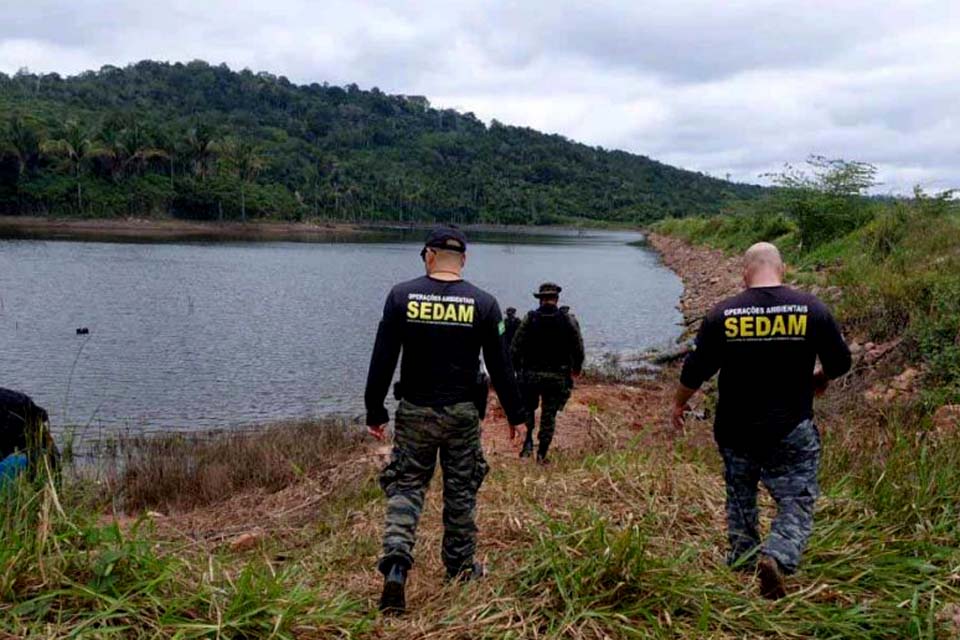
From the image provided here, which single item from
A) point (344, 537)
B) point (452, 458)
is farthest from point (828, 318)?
point (344, 537)

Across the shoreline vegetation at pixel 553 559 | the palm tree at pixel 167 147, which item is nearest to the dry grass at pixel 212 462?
the shoreline vegetation at pixel 553 559

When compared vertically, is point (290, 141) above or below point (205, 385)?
above

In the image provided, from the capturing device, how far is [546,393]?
330 inches

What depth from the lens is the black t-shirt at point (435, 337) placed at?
13.6 ft

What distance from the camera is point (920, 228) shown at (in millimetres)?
15867

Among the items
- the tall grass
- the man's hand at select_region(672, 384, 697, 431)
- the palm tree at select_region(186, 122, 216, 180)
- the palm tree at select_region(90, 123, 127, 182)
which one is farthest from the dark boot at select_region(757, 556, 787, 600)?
the palm tree at select_region(186, 122, 216, 180)

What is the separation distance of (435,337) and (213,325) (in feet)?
63.6

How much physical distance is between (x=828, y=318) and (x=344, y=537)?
367 centimetres

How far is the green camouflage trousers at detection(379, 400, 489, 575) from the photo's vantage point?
420 centimetres

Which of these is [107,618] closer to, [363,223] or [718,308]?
[718,308]

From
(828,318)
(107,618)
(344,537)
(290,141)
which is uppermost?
(290,141)

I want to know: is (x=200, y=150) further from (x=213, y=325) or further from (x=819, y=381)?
(x=819, y=381)

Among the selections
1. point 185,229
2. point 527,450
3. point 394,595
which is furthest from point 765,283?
point 185,229

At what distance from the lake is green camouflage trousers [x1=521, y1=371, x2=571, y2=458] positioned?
453cm
